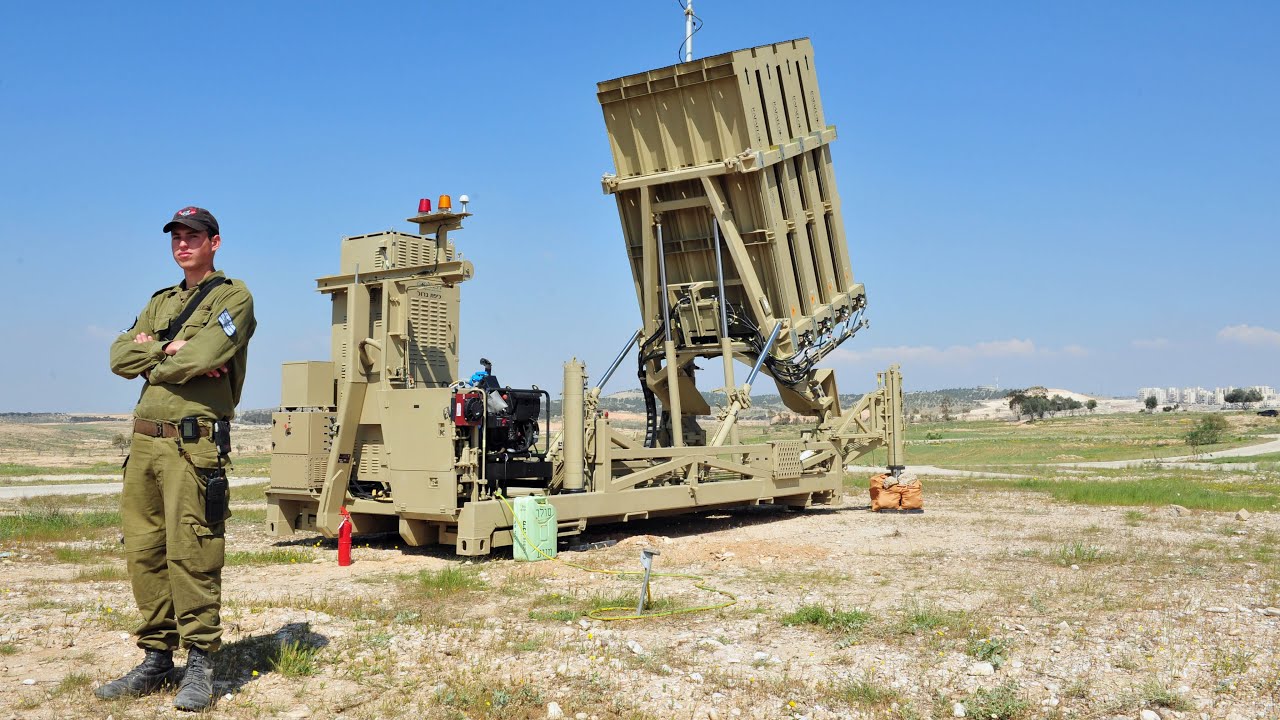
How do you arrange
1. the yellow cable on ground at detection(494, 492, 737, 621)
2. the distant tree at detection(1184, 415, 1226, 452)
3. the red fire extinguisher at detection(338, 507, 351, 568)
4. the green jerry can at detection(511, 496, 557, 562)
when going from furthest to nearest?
the distant tree at detection(1184, 415, 1226, 452) → the green jerry can at detection(511, 496, 557, 562) → the red fire extinguisher at detection(338, 507, 351, 568) → the yellow cable on ground at detection(494, 492, 737, 621)

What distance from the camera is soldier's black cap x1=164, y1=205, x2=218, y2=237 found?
225 inches

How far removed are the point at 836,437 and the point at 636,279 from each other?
3.99 m

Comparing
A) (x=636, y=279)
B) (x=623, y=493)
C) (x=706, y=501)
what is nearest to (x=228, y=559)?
(x=623, y=493)

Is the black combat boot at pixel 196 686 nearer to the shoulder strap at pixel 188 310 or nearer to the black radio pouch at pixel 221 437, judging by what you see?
the black radio pouch at pixel 221 437

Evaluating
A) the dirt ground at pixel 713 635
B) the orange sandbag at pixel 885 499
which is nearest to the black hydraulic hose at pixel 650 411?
the orange sandbag at pixel 885 499

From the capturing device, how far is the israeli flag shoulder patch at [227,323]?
5.58m

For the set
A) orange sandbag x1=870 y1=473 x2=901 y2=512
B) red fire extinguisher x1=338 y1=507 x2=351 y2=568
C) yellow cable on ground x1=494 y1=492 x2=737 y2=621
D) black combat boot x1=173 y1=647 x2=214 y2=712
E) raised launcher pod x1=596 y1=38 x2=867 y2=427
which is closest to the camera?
black combat boot x1=173 y1=647 x2=214 y2=712

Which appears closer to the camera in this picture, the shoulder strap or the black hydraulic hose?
the shoulder strap

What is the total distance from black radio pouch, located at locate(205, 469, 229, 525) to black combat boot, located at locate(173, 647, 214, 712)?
0.70 m

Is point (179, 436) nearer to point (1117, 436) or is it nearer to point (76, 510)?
A: point (76, 510)

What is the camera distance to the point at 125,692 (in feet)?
18.2

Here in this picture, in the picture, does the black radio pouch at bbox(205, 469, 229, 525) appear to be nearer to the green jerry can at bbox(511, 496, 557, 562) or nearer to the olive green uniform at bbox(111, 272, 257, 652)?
the olive green uniform at bbox(111, 272, 257, 652)

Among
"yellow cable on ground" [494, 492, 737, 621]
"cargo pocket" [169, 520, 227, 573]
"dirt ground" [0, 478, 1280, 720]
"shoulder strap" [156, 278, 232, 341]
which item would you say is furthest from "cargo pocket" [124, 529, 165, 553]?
"yellow cable on ground" [494, 492, 737, 621]

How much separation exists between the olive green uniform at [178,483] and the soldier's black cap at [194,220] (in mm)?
377
